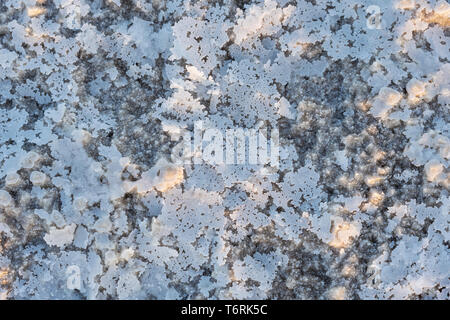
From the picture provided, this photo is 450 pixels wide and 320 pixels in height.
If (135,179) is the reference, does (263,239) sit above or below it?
below

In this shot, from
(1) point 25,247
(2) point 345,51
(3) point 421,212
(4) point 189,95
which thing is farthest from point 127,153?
(3) point 421,212

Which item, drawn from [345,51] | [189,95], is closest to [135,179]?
[189,95]

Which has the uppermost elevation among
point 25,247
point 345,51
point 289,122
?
point 345,51

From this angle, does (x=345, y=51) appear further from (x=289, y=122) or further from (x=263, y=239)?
(x=263, y=239)

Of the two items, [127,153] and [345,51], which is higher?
[345,51]
